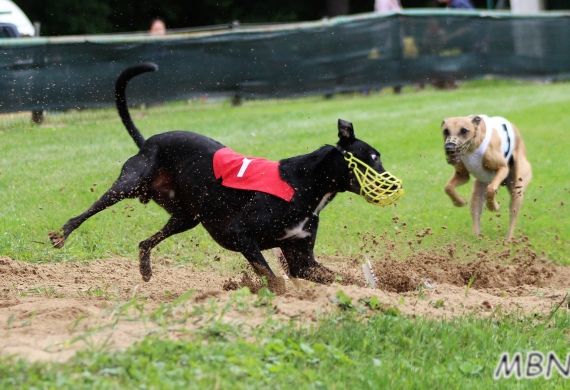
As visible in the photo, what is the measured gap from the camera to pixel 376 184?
17.6 feet

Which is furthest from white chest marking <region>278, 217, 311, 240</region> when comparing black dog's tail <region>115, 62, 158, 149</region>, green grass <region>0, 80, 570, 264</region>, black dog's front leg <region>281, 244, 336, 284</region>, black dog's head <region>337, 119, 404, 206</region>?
green grass <region>0, 80, 570, 264</region>

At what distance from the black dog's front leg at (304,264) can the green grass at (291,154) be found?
179 cm

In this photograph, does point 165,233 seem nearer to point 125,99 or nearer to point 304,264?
point 125,99

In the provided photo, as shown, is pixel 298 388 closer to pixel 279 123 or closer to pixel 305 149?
pixel 305 149

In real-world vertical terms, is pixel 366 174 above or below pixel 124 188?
above

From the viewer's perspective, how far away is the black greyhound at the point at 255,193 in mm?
5488

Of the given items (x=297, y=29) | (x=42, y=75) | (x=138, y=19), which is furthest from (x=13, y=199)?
(x=138, y=19)

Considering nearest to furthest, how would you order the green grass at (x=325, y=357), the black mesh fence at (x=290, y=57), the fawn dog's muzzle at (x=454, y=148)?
the green grass at (x=325, y=357), the fawn dog's muzzle at (x=454, y=148), the black mesh fence at (x=290, y=57)

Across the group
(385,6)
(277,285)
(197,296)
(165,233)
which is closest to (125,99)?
(165,233)

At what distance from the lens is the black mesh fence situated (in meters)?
13.7

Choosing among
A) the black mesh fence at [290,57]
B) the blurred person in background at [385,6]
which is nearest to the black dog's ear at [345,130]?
the black mesh fence at [290,57]

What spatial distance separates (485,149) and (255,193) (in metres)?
3.37

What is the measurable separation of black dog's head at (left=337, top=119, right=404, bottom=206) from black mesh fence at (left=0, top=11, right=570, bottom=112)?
8.78 meters

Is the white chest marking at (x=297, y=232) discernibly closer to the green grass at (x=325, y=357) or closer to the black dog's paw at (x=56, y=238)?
the green grass at (x=325, y=357)
